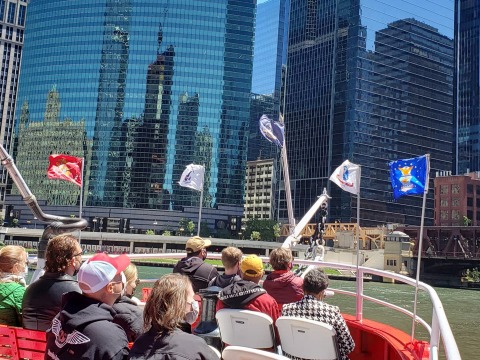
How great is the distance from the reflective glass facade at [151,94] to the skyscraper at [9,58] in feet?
111

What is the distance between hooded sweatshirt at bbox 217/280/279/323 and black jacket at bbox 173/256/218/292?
246 cm

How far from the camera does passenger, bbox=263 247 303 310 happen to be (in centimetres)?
726

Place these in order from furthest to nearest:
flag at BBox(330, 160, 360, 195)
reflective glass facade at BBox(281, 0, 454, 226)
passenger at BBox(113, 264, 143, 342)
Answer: reflective glass facade at BBox(281, 0, 454, 226)
flag at BBox(330, 160, 360, 195)
passenger at BBox(113, 264, 143, 342)

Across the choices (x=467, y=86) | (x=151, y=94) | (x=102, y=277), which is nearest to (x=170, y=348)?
(x=102, y=277)

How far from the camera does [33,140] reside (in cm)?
Result: 15675

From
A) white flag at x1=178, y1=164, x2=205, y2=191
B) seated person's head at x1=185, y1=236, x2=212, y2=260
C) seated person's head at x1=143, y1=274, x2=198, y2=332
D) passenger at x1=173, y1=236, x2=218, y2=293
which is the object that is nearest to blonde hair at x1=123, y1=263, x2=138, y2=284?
seated person's head at x1=143, y1=274, x2=198, y2=332

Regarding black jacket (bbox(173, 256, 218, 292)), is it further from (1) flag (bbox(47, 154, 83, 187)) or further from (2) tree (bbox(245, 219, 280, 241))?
(2) tree (bbox(245, 219, 280, 241))

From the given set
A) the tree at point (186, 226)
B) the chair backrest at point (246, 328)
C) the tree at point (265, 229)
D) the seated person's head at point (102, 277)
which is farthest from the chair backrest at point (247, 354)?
the tree at point (265, 229)

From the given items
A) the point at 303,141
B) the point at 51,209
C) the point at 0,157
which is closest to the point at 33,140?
the point at 51,209

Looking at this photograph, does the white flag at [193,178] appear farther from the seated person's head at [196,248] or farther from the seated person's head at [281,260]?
the seated person's head at [281,260]

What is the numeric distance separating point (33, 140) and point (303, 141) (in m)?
86.9

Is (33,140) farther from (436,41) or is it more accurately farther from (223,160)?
(436,41)

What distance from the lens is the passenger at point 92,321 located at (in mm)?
3805

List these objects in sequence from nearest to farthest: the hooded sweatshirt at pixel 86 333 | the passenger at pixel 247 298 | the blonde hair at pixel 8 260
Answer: the hooded sweatshirt at pixel 86 333 → the passenger at pixel 247 298 → the blonde hair at pixel 8 260
